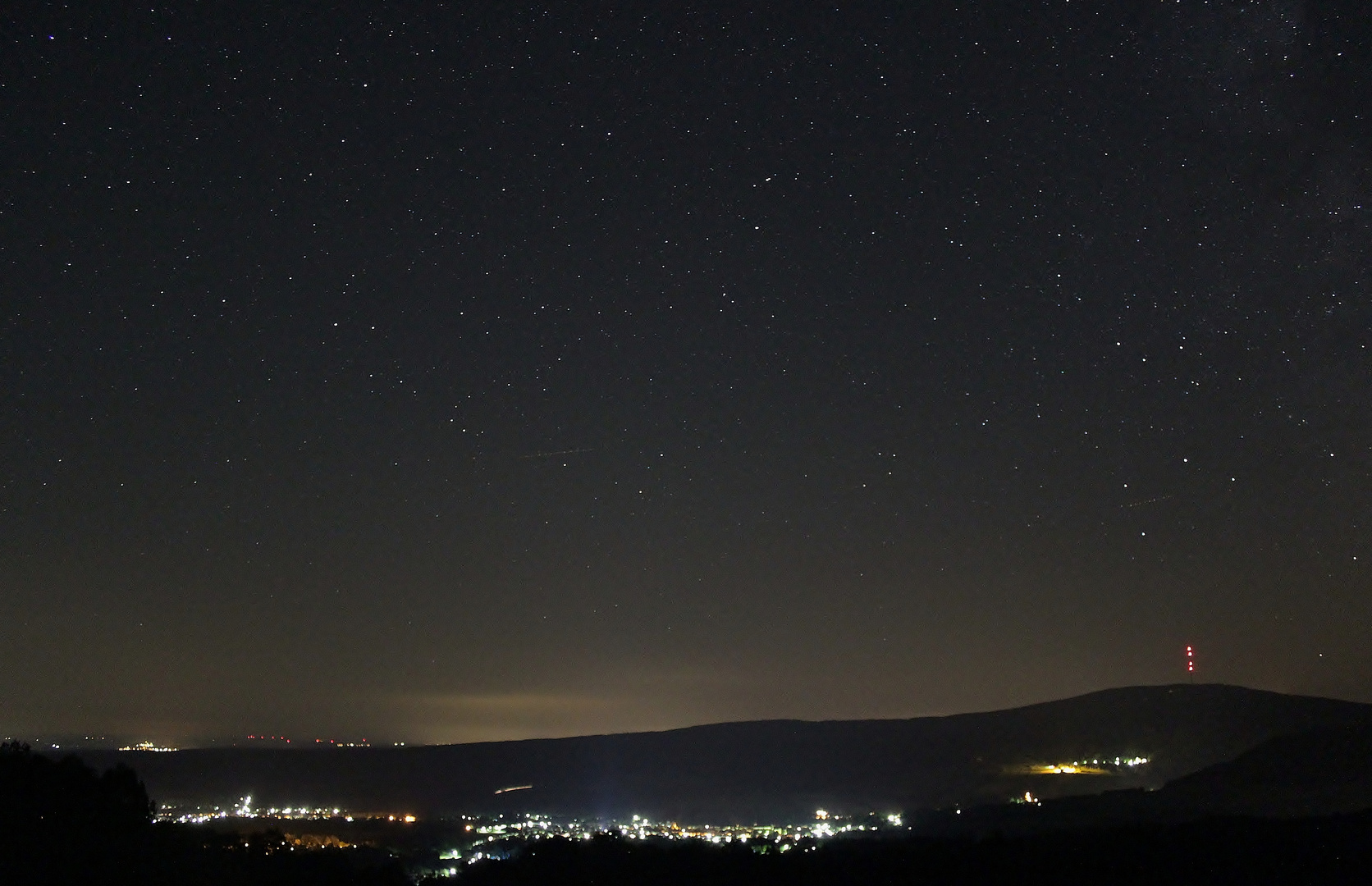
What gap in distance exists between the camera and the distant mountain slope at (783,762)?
70.5m

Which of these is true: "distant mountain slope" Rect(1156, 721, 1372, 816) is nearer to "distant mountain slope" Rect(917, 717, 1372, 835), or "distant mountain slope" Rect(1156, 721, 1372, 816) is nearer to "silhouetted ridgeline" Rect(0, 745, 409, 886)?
"distant mountain slope" Rect(917, 717, 1372, 835)

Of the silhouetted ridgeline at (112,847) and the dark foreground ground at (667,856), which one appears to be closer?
the silhouetted ridgeline at (112,847)

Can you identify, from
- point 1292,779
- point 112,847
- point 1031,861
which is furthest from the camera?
point 1292,779

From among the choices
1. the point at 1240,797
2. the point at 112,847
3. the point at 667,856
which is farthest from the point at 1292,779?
the point at 112,847

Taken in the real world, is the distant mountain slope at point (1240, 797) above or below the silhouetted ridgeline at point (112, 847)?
below

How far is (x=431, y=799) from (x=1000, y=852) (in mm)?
69116

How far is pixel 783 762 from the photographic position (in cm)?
9381

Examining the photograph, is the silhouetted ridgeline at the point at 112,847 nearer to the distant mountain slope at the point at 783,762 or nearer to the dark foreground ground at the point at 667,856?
the dark foreground ground at the point at 667,856

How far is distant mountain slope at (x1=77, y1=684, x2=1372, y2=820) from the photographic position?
7050cm

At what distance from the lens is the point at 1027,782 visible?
217 ft

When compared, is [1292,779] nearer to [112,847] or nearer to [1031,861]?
[1031,861]

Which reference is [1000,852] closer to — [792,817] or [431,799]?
[792,817]

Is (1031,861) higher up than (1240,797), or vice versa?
(1031,861)

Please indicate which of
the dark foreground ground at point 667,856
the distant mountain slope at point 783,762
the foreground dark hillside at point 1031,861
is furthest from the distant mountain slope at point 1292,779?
the foreground dark hillside at point 1031,861
